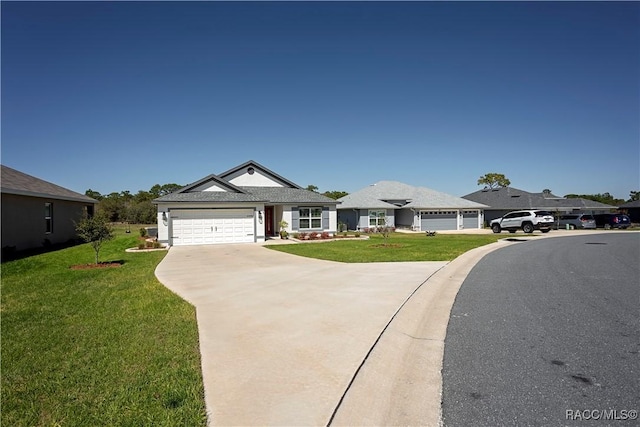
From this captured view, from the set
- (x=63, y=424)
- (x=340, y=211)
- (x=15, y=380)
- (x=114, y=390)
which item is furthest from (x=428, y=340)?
(x=340, y=211)

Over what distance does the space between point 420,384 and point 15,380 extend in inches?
173

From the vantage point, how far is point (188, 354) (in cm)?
441

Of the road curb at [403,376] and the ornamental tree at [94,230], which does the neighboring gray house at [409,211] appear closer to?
the ornamental tree at [94,230]

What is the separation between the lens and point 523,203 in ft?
129

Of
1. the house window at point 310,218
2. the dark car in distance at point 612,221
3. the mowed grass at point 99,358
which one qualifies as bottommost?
the mowed grass at point 99,358

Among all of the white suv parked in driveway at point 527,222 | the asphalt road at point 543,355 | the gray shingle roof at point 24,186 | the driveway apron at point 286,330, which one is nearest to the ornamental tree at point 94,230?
the driveway apron at point 286,330

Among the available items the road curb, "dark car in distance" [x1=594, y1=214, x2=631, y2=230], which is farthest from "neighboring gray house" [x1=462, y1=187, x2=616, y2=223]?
the road curb

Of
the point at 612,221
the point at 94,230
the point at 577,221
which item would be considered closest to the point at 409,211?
the point at 577,221

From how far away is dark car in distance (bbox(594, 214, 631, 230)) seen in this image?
112 ft

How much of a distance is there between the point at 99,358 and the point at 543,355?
5492 mm

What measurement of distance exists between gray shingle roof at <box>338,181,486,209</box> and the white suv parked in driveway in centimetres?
536

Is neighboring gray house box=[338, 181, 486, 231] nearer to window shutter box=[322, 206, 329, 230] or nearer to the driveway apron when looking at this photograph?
window shutter box=[322, 206, 329, 230]

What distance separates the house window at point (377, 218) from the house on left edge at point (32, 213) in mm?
23282

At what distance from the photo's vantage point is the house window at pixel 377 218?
3375cm
